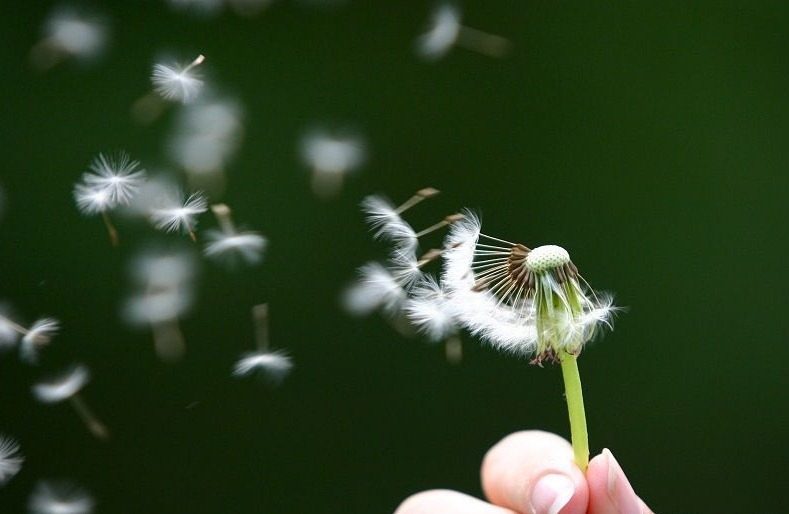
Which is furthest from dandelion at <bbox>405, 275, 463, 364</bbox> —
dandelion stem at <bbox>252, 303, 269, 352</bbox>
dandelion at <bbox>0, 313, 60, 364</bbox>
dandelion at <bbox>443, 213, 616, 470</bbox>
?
dandelion stem at <bbox>252, 303, 269, 352</bbox>

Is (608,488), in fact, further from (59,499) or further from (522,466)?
(59,499)

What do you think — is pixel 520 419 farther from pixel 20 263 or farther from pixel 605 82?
pixel 20 263

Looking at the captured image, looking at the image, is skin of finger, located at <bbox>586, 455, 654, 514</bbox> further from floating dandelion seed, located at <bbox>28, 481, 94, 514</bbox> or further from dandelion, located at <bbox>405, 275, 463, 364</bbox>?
floating dandelion seed, located at <bbox>28, 481, 94, 514</bbox>

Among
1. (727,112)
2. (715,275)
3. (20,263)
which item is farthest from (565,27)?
(20,263)

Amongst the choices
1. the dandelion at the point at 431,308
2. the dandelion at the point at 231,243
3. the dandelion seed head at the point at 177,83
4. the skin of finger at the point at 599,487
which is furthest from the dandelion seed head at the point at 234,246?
the skin of finger at the point at 599,487

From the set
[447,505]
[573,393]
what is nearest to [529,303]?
[573,393]

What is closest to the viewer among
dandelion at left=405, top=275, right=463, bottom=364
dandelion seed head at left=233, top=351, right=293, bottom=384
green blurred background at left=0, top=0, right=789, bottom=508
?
dandelion at left=405, top=275, right=463, bottom=364

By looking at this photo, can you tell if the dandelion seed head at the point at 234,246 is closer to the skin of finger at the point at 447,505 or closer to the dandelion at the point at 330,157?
the dandelion at the point at 330,157
